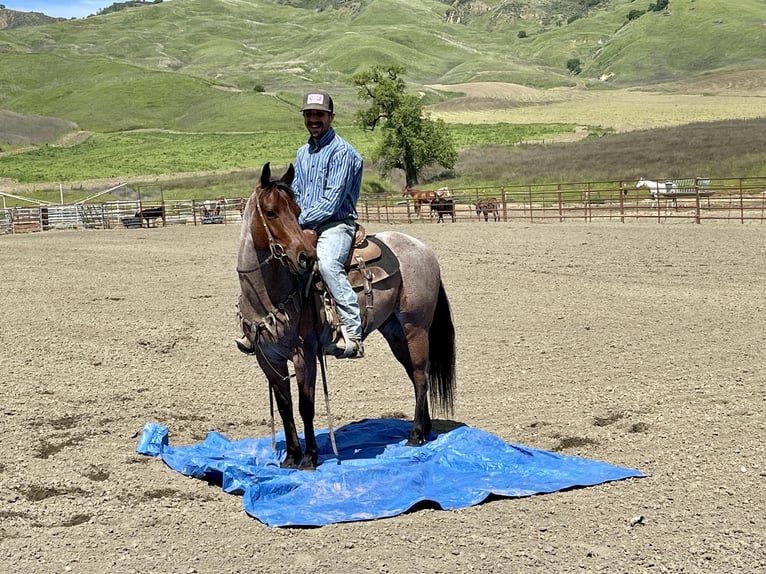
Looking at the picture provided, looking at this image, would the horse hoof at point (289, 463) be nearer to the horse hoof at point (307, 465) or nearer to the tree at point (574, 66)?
the horse hoof at point (307, 465)

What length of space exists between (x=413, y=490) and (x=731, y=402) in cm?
290

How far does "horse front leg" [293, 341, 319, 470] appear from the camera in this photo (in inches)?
201

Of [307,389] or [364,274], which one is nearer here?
[307,389]

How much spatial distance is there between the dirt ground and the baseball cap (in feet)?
7.92

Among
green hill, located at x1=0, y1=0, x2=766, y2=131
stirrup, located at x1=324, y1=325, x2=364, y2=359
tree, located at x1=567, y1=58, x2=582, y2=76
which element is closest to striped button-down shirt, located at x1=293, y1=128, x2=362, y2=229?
stirrup, located at x1=324, y1=325, x2=364, y2=359

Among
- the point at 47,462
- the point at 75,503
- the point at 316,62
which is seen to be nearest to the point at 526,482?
the point at 75,503

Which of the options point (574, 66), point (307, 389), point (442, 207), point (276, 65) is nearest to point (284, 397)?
point (307, 389)

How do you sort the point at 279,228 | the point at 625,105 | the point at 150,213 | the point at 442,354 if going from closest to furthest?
the point at 279,228, the point at 442,354, the point at 150,213, the point at 625,105

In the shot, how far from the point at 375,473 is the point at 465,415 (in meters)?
1.69

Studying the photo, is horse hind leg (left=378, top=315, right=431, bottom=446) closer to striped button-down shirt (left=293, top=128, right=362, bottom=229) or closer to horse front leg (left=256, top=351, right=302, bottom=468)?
horse front leg (left=256, top=351, right=302, bottom=468)

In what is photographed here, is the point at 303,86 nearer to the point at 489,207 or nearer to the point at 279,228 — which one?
the point at 489,207

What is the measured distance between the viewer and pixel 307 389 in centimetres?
515

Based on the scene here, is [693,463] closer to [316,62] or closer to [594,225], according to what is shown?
[594,225]

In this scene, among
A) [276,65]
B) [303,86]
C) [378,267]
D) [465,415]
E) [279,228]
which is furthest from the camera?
[276,65]
